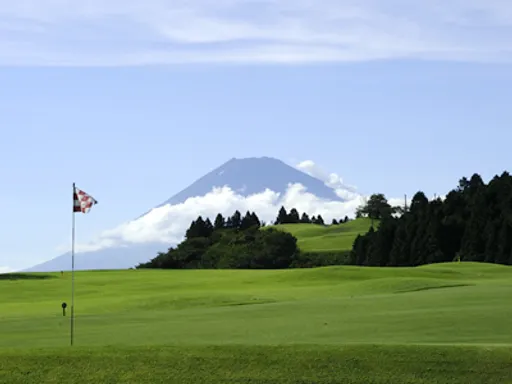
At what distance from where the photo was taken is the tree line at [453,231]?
102062mm

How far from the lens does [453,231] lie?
108625mm

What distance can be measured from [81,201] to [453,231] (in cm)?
8464

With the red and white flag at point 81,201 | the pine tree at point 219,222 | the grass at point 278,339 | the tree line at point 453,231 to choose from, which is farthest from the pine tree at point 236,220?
the red and white flag at point 81,201

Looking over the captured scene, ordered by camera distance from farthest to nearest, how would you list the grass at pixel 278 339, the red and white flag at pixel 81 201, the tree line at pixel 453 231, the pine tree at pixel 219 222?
the pine tree at pixel 219 222
the tree line at pixel 453 231
the red and white flag at pixel 81 201
the grass at pixel 278 339

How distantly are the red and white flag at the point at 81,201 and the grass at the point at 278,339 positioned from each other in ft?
11.7

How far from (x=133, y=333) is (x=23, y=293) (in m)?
38.3

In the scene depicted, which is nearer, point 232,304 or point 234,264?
point 232,304

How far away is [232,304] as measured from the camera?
42344 millimetres

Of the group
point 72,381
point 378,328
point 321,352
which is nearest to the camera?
point 72,381

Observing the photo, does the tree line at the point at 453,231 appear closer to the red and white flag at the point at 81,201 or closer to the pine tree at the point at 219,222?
the pine tree at the point at 219,222

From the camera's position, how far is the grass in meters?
19.3

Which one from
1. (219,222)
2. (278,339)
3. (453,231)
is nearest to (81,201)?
(278,339)

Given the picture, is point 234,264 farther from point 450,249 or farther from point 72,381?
point 72,381

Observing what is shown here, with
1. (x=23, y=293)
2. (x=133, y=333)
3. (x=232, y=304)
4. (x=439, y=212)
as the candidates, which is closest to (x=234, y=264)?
(x=439, y=212)
